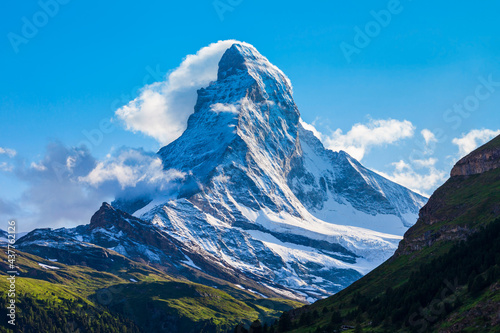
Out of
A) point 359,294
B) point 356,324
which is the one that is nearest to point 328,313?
point 359,294

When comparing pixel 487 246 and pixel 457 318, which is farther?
pixel 487 246

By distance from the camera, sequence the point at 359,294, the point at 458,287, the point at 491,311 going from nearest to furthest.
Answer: the point at 491,311 < the point at 458,287 < the point at 359,294

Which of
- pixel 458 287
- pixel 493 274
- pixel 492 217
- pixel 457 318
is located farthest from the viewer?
pixel 492 217

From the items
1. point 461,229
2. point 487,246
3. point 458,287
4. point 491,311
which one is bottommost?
point 491,311

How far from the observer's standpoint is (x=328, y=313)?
188m

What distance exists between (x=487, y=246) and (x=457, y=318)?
4177 centimetres

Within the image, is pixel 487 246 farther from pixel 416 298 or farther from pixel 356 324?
pixel 356 324
